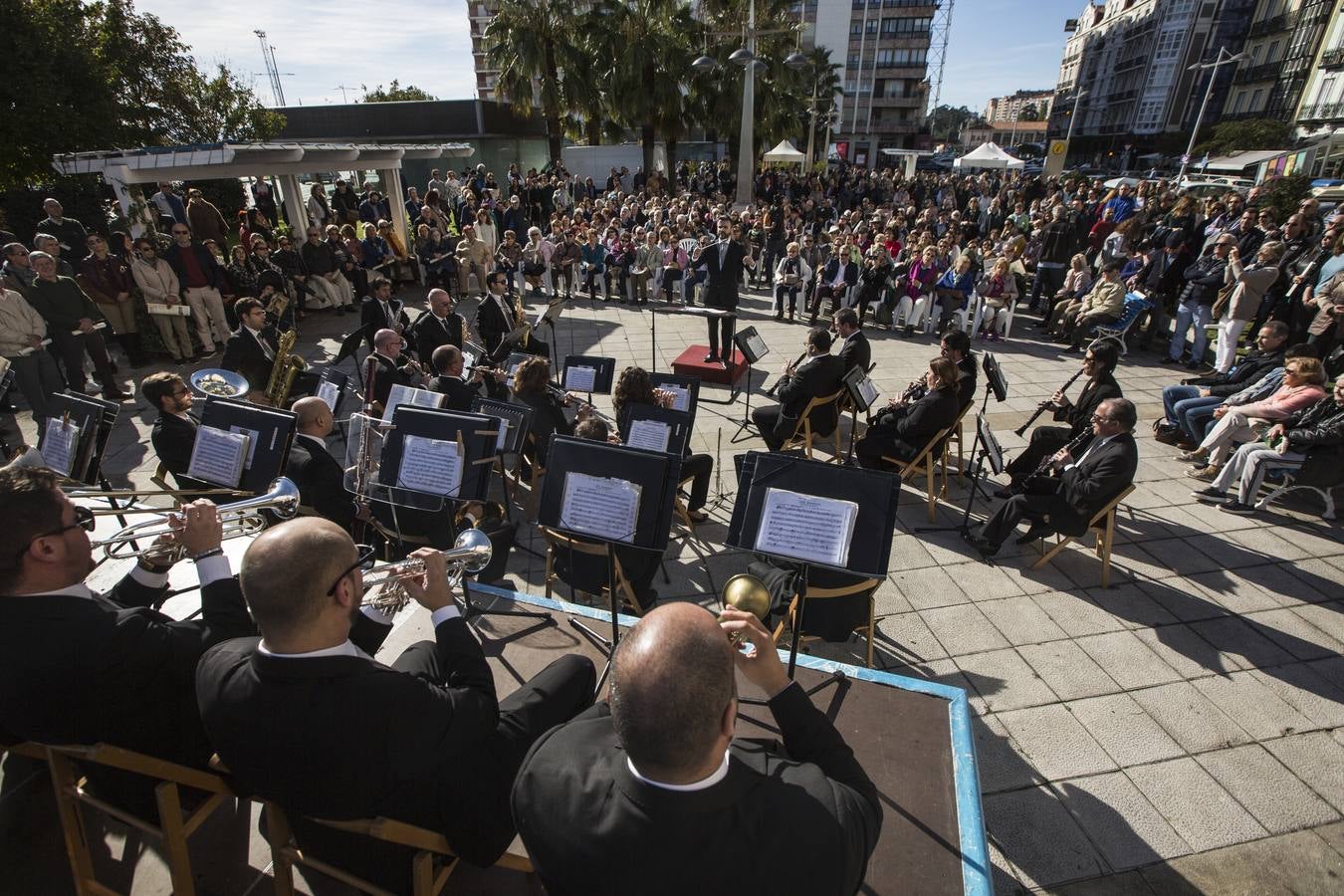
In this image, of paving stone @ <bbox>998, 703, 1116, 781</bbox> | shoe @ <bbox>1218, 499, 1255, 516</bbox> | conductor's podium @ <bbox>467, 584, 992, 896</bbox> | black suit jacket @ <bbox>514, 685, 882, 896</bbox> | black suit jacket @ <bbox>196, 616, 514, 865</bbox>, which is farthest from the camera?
shoe @ <bbox>1218, 499, 1255, 516</bbox>

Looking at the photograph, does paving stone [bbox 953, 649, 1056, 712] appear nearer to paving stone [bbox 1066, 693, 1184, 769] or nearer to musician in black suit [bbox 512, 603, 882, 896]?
paving stone [bbox 1066, 693, 1184, 769]

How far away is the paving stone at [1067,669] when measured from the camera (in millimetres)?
4156

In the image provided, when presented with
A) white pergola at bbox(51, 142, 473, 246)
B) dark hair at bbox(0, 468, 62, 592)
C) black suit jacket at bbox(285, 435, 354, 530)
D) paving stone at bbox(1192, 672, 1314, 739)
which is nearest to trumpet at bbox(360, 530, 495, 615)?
dark hair at bbox(0, 468, 62, 592)

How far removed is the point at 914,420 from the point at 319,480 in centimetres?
522

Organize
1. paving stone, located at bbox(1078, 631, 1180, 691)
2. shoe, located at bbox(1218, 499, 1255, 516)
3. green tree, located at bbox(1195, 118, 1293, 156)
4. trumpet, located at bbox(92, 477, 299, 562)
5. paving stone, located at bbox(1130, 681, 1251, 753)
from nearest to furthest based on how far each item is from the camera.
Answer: trumpet, located at bbox(92, 477, 299, 562) < paving stone, located at bbox(1130, 681, 1251, 753) < paving stone, located at bbox(1078, 631, 1180, 691) < shoe, located at bbox(1218, 499, 1255, 516) < green tree, located at bbox(1195, 118, 1293, 156)

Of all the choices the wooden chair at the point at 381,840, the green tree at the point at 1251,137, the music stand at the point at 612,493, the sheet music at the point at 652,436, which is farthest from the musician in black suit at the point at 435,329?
the green tree at the point at 1251,137

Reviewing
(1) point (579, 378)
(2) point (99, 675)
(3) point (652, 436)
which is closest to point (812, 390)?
(3) point (652, 436)

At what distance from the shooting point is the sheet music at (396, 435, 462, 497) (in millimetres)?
4254

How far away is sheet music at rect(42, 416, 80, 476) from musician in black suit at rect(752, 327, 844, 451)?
19.8ft

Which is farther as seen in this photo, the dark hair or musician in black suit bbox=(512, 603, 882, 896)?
the dark hair

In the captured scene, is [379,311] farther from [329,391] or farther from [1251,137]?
[1251,137]

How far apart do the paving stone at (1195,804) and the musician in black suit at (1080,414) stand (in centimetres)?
275

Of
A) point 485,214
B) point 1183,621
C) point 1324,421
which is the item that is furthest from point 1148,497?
point 485,214

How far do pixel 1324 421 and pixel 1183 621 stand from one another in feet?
9.51
